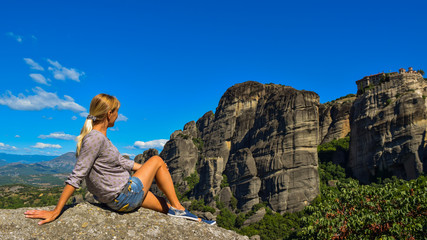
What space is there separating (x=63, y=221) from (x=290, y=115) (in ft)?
170

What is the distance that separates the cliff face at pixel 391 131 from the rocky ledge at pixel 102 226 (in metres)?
A: 48.1

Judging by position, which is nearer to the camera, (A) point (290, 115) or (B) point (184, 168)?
(A) point (290, 115)

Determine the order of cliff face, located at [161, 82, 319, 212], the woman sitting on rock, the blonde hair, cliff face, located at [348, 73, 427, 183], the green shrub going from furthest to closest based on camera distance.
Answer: cliff face, located at [161, 82, 319, 212]
cliff face, located at [348, 73, 427, 183]
the green shrub
the blonde hair
the woman sitting on rock

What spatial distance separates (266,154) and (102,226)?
52.4 m

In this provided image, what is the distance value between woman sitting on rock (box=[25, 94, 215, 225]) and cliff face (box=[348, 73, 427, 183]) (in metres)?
49.2

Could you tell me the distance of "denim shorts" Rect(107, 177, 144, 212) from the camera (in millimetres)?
4629

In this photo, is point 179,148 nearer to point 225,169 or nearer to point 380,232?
point 225,169

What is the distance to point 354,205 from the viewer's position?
12180 millimetres

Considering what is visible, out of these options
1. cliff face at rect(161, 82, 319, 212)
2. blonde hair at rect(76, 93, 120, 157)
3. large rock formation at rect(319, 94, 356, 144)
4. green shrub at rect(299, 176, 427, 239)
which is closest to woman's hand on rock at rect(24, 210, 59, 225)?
blonde hair at rect(76, 93, 120, 157)

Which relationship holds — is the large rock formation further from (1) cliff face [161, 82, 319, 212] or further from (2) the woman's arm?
(2) the woman's arm

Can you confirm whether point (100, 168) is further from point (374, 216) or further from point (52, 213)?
point (374, 216)

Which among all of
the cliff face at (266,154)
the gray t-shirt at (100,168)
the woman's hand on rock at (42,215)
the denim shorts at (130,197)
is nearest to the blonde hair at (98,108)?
the gray t-shirt at (100,168)

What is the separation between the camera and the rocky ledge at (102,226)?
157 inches

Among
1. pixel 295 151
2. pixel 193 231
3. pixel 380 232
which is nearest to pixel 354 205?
pixel 380 232
